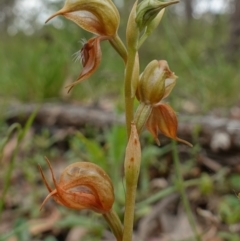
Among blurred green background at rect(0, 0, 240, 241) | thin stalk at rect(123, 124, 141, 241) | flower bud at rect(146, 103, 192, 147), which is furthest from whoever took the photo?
blurred green background at rect(0, 0, 240, 241)

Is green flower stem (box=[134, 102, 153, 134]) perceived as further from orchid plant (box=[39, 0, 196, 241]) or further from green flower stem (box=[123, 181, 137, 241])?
green flower stem (box=[123, 181, 137, 241])

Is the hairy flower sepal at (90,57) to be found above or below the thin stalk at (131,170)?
above

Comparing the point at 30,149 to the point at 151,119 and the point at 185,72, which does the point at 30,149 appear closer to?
the point at 151,119

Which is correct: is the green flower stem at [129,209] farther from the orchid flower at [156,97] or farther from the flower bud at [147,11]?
the flower bud at [147,11]

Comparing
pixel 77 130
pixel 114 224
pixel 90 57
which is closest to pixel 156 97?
pixel 90 57

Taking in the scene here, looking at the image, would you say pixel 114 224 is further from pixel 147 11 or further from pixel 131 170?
pixel 147 11

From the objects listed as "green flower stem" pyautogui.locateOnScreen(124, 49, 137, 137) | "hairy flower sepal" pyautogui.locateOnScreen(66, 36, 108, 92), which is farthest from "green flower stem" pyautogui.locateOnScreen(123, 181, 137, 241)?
"hairy flower sepal" pyautogui.locateOnScreen(66, 36, 108, 92)

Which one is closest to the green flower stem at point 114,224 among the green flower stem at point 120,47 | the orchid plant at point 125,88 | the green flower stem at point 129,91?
the orchid plant at point 125,88
